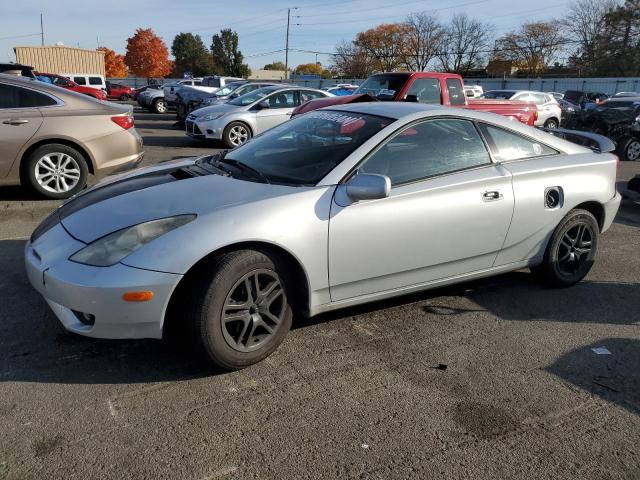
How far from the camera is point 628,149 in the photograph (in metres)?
13.8

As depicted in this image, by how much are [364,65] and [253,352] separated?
90.1 meters

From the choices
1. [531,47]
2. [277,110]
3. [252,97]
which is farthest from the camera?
[531,47]

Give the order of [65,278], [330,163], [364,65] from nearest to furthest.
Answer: [65,278] → [330,163] → [364,65]

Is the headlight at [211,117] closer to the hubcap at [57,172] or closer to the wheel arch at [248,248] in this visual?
the hubcap at [57,172]

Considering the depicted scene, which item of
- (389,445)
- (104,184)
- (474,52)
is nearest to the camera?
(389,445)

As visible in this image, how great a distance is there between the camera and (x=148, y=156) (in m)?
11.2

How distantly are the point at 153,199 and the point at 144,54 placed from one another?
283 ft

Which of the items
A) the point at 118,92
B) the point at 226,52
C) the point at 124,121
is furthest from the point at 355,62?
the point at 124,121

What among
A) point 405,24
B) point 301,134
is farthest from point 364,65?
point 301,134

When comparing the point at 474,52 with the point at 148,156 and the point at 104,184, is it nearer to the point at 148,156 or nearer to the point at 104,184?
the point at 148,156

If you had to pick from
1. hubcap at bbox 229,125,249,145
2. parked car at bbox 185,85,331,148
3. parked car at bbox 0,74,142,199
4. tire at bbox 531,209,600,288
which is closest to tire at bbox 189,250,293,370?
tire at bbox 531,209,600,288

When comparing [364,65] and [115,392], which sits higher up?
[364,65]

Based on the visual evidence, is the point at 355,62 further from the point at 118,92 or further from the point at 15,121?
the point at 15,121

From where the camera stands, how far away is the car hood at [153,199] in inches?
120
